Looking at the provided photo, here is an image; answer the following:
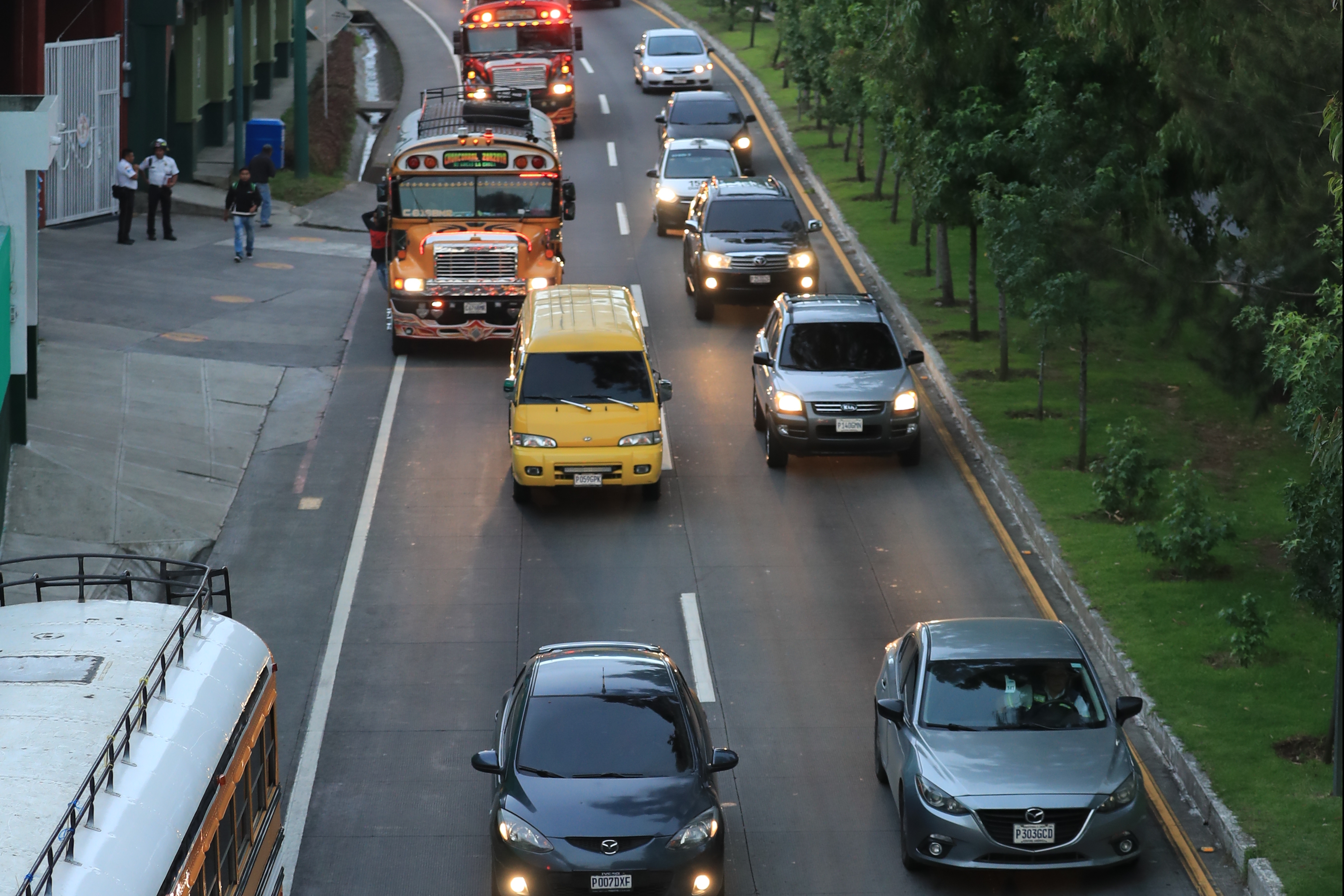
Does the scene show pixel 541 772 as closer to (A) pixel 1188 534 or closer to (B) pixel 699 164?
(A) pixel 1188 534

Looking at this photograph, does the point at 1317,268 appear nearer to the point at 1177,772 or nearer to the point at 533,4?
the point at 1177,772

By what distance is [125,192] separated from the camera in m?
30.9

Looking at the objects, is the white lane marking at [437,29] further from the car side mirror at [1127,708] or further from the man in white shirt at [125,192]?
the car side mirror at [1127,708]

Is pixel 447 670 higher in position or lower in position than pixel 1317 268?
lower

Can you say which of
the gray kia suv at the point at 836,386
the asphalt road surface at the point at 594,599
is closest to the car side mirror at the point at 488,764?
the asphalt road surface at the point at 594,599

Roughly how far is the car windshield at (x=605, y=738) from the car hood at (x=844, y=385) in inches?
363

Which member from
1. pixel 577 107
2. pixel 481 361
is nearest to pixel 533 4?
pixel 577 107

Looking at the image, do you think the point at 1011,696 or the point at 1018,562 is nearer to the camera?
the point at 1011,696

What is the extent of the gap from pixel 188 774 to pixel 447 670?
7.23 meters

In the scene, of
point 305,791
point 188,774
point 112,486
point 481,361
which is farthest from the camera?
point 481,361

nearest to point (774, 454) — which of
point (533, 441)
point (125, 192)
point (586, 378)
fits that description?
point (586, 378)

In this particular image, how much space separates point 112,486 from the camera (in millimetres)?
19297

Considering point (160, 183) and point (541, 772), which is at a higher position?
point (160, 183)

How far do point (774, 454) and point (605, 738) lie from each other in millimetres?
9989
